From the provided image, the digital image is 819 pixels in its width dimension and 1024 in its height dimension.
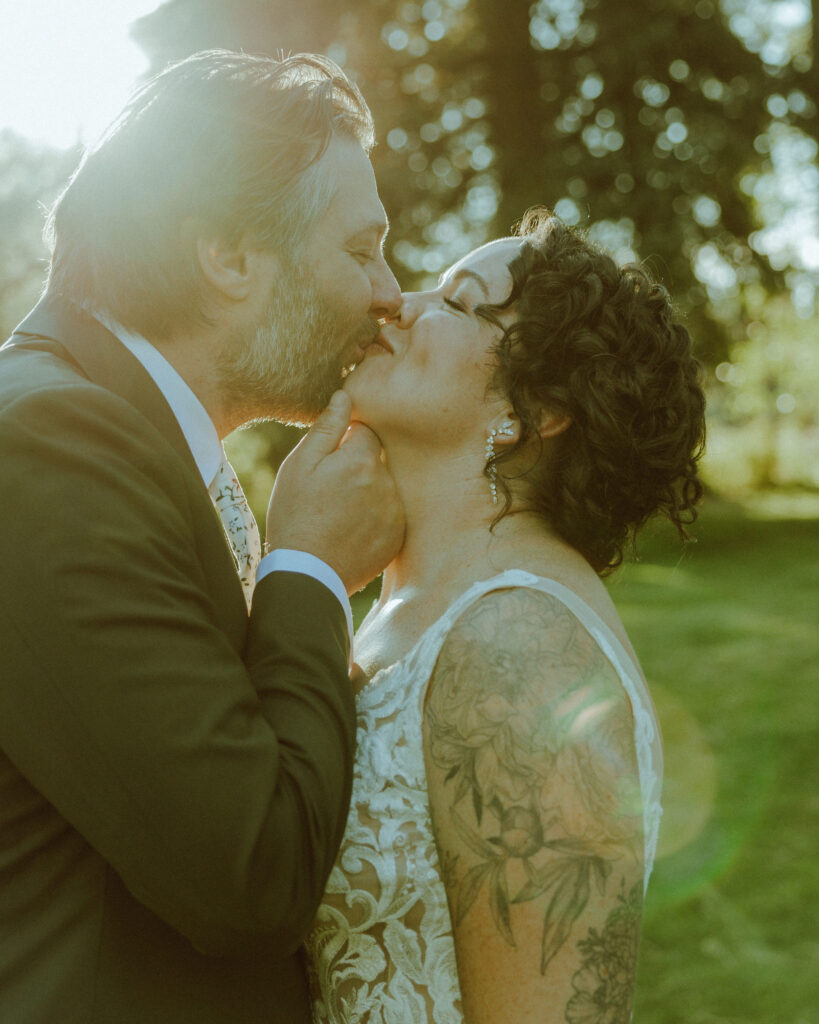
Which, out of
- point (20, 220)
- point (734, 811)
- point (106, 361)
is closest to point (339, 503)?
point (106, 361)

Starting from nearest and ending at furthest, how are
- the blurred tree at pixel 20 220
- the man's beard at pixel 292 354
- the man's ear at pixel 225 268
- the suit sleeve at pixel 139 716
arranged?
the suit sleeve at pixel 139 716 < the man's ear at pixel 225 268 < the man's beard at pixel 292 354 < the blurred tree at pixel 20 220

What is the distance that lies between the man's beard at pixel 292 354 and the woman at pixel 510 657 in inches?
4.9

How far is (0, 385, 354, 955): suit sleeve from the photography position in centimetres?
175

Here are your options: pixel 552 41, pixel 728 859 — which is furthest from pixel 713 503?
pixel 728 859

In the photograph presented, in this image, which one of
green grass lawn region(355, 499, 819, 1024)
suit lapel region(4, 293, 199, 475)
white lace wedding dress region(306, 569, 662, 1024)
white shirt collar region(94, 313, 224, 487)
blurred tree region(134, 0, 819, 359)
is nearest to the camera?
suit lapel region(4, 293, 199, 475)

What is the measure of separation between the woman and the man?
0.22 m

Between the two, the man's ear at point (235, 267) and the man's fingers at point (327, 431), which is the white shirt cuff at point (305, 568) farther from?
the man's ear at point (235, 267)

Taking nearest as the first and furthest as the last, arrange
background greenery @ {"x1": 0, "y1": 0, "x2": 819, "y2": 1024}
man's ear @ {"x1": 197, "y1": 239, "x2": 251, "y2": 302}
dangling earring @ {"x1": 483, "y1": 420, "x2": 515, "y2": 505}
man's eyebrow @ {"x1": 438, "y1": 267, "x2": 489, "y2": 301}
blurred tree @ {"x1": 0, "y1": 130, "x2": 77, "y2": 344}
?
man's ear @ {"x1": 197, "y1": 239, "x2": 251, "y2": 302} < dangling earring @ {"x1": 483, "y1": 420, "x2": 515, "y2": 505} < man's eyebrow @ {"x1": 438, "y1": 267, "x2": 489, "y2": 301} < background greenery @ {"x1": 0, "y1": 0, "x2": 819, "y2": 1024} < blurred tree @ {"x1": 0, "y1": 130, "x2": 77, "y2": 344}

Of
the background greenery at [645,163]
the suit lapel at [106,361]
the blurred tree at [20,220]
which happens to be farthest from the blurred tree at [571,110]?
the suit lapel at [106,361]

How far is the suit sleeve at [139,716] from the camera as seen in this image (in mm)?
1748

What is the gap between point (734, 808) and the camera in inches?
303

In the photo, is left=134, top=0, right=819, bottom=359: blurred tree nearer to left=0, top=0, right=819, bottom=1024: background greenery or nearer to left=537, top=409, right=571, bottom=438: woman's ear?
left=0, top=0, right=819, bottom=1024: background greenery

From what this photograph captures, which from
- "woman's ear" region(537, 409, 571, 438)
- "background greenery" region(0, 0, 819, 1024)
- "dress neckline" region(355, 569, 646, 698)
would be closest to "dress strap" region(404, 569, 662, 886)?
"dress neckline" region(355, 569, 646, 698)

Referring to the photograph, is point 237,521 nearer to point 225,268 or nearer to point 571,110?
point 225,268
